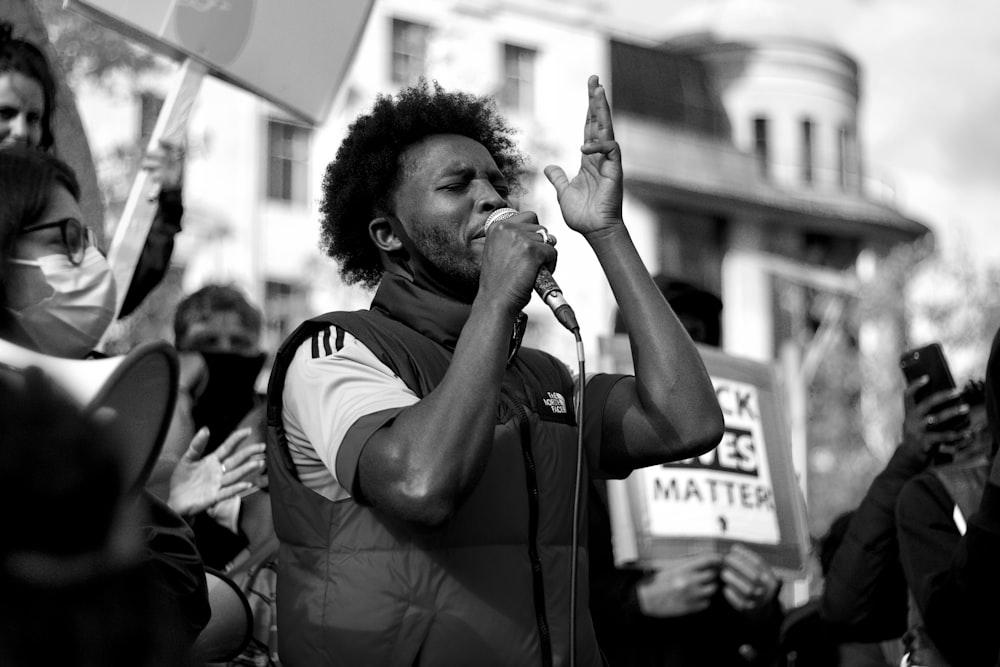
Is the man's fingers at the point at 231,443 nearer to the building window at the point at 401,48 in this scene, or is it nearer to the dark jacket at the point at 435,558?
the dark jacket at the point at 435,558

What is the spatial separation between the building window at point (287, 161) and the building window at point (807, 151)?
13.9 meters

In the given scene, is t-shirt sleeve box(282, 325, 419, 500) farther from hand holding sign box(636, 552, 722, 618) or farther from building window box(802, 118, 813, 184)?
building window box(802, 118, 813, 184)

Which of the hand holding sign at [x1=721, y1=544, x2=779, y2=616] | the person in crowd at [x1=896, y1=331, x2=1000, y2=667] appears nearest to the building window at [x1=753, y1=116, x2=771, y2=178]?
the person in crowd at [x1=896, y1=331, x2=1000, y2=667]

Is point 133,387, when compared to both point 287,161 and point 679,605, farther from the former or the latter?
point 287,161

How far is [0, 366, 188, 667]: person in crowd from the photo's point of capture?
1422mm

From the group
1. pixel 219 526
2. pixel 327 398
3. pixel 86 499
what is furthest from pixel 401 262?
pixel 86 499

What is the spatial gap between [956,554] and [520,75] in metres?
26.7

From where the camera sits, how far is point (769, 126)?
35.7 m

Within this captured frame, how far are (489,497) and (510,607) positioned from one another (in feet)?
0.68

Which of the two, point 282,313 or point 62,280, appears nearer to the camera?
point 62,280

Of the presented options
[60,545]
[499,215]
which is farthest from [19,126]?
[60,545]

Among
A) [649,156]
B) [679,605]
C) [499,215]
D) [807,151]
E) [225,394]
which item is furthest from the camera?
[807,151]

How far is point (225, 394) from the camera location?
477 centimetres

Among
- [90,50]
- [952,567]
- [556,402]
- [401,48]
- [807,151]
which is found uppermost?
[401,48]
